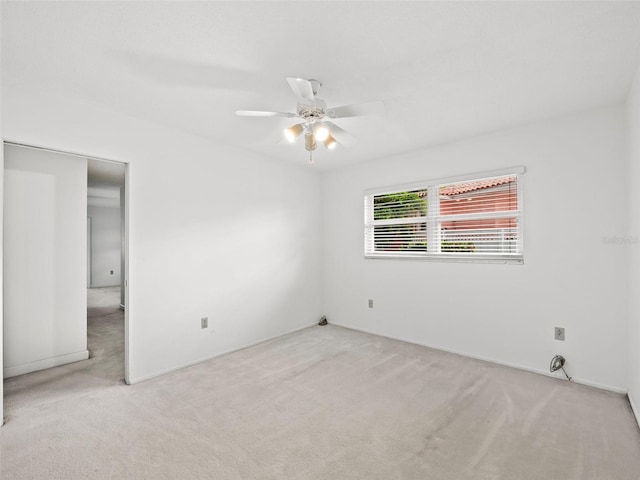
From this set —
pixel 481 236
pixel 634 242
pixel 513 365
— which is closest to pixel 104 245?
pixel 481 236

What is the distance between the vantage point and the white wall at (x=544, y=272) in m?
2.71

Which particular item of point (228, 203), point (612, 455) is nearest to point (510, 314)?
point (612, 455)

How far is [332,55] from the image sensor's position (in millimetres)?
A: 1938

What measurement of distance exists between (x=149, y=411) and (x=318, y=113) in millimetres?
2623

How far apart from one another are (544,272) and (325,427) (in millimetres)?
2556

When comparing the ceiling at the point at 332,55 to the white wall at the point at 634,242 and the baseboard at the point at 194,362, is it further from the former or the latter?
the baseboard at the point at 194,362

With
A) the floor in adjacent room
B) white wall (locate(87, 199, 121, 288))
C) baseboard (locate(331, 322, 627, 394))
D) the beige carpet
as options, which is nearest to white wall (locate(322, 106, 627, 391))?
baseboard (locate(331, 322, 627, 394))

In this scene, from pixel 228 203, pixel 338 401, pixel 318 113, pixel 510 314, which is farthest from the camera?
pixel 228 203

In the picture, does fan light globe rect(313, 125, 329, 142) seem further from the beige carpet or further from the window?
the beige carpet

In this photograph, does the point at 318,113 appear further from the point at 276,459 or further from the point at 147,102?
the point at 276,459

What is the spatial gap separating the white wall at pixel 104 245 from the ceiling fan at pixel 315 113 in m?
8.24

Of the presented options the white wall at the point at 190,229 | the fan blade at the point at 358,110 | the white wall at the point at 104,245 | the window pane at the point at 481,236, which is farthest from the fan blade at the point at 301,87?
the white wall at the point at 104,245

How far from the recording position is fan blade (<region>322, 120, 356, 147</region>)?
245cm

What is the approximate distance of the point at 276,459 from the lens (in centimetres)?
185
